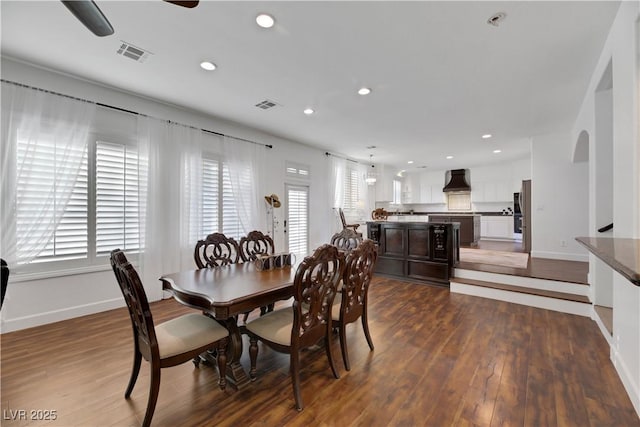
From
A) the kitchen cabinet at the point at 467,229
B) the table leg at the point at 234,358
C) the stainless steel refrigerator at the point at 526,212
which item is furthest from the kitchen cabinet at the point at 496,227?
the table leg at the point at 234,358

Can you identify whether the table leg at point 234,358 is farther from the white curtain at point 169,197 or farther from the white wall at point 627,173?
the white wall at point 627,173

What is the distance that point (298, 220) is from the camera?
622 cm

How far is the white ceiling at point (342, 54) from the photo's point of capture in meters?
2.16

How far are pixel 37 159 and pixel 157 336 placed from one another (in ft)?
8.96

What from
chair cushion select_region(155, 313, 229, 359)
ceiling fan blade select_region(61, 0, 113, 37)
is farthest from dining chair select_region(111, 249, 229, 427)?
ceiling fan blade select_region(61, 0, 113, 37)

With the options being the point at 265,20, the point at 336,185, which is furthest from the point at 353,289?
the point at 336,185

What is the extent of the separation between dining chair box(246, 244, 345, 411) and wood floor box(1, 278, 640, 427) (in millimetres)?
223

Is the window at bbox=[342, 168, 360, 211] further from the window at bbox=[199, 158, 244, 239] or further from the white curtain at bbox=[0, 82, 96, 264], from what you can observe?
the white curtain at bbox=[0, 82, 96, 264]

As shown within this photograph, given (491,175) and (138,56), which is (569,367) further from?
(491,175)

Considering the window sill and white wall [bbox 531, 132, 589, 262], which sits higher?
white wall [bbox 531, 132, 589, 262]

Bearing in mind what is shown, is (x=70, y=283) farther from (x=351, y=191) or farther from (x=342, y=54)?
(x=351, y=191)

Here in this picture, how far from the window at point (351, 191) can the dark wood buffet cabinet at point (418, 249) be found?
221 cm

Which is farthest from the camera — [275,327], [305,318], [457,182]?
[457,182]

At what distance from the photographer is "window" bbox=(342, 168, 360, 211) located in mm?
7664
